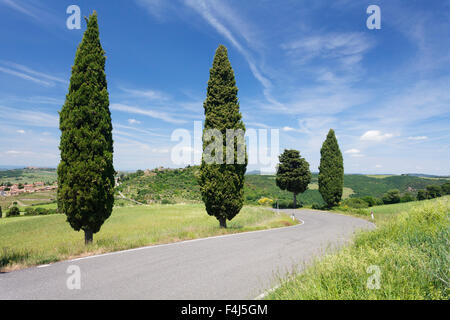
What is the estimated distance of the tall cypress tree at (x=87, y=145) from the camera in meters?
8.77

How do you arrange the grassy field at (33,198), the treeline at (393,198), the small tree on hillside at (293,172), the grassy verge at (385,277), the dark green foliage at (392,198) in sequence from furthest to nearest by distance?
the grassy field at (33,198) → the dark green foliage at (392,198) → the treeline at (393,198) → the small tree on hillside at (293,172) → the grassy verge at (385,277)

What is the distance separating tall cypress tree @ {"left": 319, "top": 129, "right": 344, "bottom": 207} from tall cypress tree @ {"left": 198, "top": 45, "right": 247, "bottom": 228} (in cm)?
2366

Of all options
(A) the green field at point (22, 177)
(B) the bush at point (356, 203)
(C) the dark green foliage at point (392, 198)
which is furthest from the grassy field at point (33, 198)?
(C) the dark green foliage at point (392, 198)

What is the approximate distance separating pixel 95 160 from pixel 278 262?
26.2 ft

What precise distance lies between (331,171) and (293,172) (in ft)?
18.6

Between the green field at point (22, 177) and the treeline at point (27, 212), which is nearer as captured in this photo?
the treeline at point (27, 212)

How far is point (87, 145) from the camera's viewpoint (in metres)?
8.97

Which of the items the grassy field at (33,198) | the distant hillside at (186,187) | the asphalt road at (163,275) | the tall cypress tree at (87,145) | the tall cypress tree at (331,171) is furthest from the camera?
the distant hillside at (186,187)

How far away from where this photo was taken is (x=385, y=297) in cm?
366

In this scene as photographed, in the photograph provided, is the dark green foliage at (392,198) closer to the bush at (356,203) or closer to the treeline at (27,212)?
the bush at (356,203)

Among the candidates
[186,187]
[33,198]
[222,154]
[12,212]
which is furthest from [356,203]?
[33,198]

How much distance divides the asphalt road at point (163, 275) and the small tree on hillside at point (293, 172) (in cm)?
2858

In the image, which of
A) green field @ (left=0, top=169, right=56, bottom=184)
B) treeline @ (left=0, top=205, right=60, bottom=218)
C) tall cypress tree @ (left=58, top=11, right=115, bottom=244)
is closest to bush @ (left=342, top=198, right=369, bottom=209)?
tall cypress tree @ (left=58, top=11, right=115, bottom=244)
